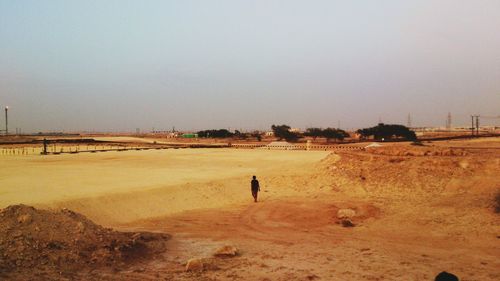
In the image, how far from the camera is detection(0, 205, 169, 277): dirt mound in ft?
35.8

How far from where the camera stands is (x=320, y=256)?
11969mm

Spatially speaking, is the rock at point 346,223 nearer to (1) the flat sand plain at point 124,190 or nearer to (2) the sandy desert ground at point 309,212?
(2) the sandy desert ground at point 309,212

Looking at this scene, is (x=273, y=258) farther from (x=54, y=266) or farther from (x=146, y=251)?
(x=54, y=266)

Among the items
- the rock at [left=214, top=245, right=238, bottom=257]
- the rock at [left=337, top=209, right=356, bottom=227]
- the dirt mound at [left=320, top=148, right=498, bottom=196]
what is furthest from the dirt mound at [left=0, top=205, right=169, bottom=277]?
the dirt mound at [left=320, top=148, right=498, bottom=196]

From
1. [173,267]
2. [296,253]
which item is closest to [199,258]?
[173,267]

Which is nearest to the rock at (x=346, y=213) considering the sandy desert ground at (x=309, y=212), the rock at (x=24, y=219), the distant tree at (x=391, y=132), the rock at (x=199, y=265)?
the sandy desert ground at (x=309, y=212)

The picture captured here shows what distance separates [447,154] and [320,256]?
53.8 feet

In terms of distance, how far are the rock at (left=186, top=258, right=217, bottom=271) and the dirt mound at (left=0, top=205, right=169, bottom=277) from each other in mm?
1618

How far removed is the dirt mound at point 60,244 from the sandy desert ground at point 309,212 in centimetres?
66

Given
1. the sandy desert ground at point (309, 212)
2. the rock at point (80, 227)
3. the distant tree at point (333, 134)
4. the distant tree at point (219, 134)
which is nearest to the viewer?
the sandy desert ground at point (309, 212)

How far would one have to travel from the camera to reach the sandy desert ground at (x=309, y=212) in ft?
36.4

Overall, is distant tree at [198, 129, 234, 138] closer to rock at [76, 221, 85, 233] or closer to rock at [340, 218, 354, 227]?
rock at [340, 218, 354, 227]

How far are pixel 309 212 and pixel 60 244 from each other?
9.43 meters

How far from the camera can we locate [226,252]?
12000 mm
